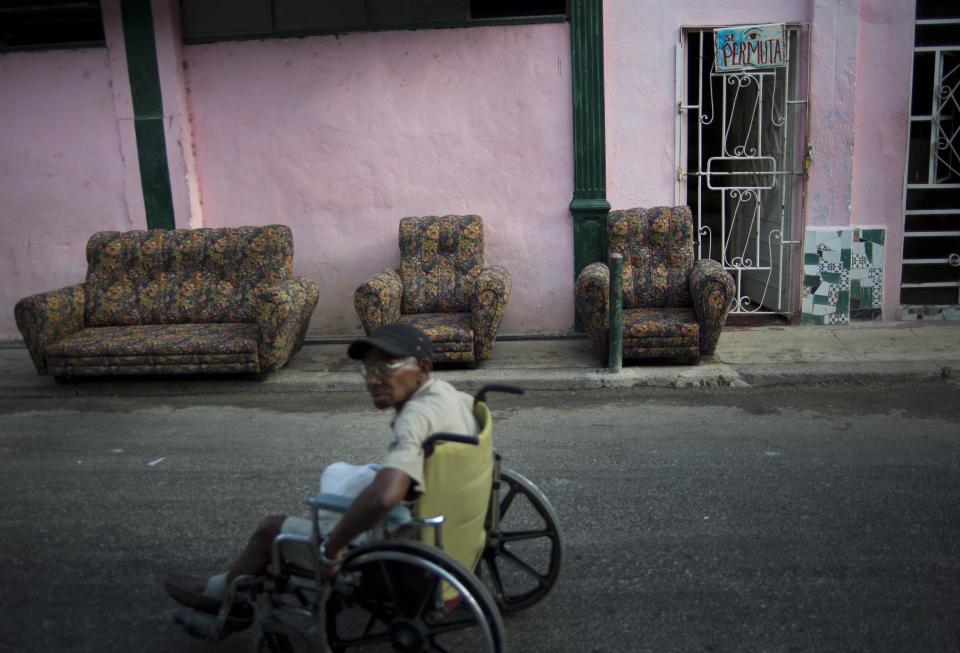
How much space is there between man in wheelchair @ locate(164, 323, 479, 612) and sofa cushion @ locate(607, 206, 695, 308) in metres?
4.72

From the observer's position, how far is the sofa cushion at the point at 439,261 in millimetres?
7480

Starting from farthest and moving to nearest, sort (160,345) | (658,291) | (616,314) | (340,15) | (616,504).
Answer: (340,15), (658,291), (160,345), (616,314), (616,504)

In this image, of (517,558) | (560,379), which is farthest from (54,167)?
(517,558)

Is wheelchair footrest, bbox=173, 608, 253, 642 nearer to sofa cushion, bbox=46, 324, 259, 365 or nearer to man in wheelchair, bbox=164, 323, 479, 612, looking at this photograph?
man in wheelchair, bbox=164, 323, 479, 612

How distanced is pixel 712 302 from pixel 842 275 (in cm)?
197

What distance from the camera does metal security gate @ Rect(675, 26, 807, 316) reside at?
25.5 feet

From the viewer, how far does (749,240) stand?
27.9 feet

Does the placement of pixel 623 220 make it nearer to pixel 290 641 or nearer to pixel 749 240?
pixel 749 240

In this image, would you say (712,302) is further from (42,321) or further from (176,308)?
(42,321)

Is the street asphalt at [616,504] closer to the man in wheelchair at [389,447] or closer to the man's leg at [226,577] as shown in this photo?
the man's leg at [226,577]

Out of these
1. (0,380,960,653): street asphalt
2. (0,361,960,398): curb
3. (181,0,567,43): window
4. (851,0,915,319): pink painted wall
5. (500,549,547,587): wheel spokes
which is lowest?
(0,380,960,653): street asphalt

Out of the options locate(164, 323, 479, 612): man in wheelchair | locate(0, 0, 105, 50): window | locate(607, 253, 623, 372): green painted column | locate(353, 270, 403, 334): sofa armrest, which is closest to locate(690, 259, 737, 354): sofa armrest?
locate(607, 253, 623, 372): green painted column

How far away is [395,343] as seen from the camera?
279 cm

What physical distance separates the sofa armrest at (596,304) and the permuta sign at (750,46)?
2.42 m
